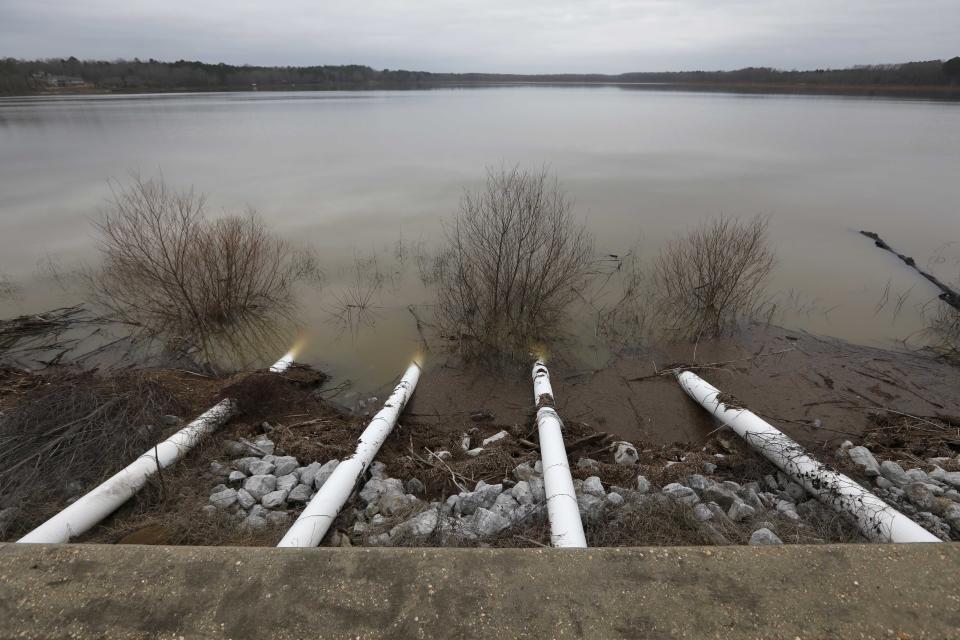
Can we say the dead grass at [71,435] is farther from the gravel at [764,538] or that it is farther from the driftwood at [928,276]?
the driftwood at [928,276]

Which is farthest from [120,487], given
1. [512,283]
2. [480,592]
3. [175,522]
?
[512,283]

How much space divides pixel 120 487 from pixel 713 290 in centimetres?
1182

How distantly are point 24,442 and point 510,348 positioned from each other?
26.0ft

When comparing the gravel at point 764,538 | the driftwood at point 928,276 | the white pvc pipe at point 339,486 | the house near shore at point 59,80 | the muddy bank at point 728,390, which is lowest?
the muddy bank at point 728,390

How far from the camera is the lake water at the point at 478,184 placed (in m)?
11.9

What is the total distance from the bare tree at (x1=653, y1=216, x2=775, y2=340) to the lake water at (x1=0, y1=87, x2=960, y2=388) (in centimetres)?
112

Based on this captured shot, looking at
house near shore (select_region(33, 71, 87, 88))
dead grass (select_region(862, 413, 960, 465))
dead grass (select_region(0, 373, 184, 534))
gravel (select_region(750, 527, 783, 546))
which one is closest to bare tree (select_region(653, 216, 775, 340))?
dead grass (select_region(862, 413, 960, 465))

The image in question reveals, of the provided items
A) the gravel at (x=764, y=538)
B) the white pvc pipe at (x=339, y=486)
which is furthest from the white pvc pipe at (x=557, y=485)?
the white pvc pipe at (x=339, y=486)

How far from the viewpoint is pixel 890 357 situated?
9344 millimetres

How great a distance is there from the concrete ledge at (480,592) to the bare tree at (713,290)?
7778 mm

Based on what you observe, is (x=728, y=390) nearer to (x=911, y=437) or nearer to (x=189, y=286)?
(x=911, y=437)

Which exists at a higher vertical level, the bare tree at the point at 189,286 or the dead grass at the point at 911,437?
the bare tree at the point at 189,286

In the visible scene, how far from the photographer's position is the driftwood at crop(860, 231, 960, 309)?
37.3 ft

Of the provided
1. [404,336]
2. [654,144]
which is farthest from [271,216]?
[654,144]
